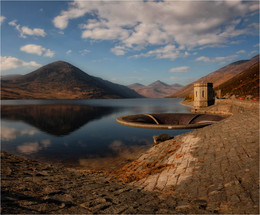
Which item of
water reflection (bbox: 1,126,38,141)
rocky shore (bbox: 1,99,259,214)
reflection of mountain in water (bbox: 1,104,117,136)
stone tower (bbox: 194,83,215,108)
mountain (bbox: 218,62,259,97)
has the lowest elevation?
water reflection (bbox: 1,126,38,141)

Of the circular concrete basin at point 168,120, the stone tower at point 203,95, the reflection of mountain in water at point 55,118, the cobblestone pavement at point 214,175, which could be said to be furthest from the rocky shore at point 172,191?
the stone tower at point 203,95

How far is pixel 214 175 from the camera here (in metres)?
8.34

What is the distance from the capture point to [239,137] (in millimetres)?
12484

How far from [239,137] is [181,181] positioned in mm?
6957

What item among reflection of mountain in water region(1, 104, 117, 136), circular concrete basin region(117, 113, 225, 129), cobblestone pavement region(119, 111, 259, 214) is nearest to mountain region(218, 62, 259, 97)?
circular concrete basin region(117, 113, 225, 129)

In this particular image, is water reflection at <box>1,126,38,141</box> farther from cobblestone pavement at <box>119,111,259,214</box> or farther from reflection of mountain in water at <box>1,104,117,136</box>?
cobblestone pavement at <box>119,111,259,214</box>

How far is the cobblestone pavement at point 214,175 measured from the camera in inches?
247

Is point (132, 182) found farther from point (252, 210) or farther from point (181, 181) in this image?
point (252, 210)

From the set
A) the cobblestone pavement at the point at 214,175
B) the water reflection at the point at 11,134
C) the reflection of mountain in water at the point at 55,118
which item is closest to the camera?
the cobblestone pavement at the point at 214,175

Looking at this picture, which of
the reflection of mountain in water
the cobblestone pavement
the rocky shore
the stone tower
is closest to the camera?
the rocky shore

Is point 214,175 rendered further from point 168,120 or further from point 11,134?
point 11,134

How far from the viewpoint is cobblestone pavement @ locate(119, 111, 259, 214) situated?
6281 millimetres

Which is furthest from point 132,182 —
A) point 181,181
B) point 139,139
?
point 139,139

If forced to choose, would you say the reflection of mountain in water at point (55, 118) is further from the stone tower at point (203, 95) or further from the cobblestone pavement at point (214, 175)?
the stone tower at point (203, 95)
